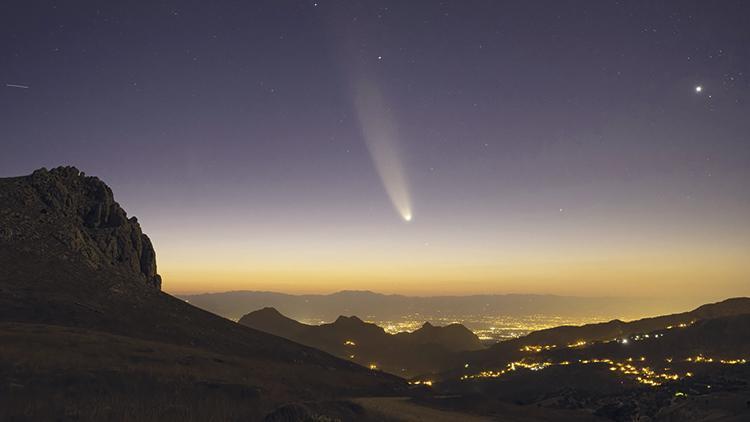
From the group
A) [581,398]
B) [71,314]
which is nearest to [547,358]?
[581,398]

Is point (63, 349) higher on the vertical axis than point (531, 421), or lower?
higher

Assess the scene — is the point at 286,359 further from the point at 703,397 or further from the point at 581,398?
the point at 703,397

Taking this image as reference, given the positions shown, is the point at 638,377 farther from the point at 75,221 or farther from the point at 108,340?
the point at 75,221

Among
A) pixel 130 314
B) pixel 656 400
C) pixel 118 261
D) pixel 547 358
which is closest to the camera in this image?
pixel 656 400

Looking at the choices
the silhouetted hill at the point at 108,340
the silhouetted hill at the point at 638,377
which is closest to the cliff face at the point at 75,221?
the silhouetted hill at the point at 108,340

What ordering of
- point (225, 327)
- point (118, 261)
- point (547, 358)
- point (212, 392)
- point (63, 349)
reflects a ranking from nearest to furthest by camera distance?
point (212, 392) < point (63, 349) < point (225, 327) < point (118, 261) < point (547, 358)

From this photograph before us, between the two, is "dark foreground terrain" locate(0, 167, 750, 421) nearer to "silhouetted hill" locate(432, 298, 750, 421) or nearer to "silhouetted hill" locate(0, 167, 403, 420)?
"silhouetted hill" locate(0, 167, 403, 420)
